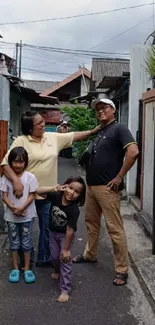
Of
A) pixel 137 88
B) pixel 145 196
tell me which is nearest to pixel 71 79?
pixel 137 88

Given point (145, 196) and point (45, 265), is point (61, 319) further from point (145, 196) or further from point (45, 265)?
point (145, 196)

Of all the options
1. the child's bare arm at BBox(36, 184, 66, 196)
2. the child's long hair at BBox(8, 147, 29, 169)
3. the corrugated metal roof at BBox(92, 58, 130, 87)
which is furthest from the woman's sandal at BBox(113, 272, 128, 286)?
the corrugated metal roof at BBox(92, 58, 130, 87)

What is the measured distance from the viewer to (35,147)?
3.88 metres

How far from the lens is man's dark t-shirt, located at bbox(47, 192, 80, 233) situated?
3590 mm

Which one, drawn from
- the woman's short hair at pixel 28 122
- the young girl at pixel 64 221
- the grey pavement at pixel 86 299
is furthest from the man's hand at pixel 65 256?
the woman's short hair at pixel 28 122

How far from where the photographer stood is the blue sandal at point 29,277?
376cm

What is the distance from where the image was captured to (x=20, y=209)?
379 centimetres

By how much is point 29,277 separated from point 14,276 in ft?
0.49

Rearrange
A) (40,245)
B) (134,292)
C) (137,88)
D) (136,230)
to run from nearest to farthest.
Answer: (134,292) → (40,245) → (136,230) → (137,88)

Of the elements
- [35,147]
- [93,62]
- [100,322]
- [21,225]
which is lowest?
[100,322]

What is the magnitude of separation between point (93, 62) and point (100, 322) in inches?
994

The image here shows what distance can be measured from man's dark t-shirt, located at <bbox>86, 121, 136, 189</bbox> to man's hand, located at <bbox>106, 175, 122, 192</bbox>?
0.07 m

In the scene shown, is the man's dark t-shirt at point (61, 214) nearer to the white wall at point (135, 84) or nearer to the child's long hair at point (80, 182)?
the child's long hair at point (80, 182)

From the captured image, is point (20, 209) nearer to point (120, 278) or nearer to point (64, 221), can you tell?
point (64, 221)
